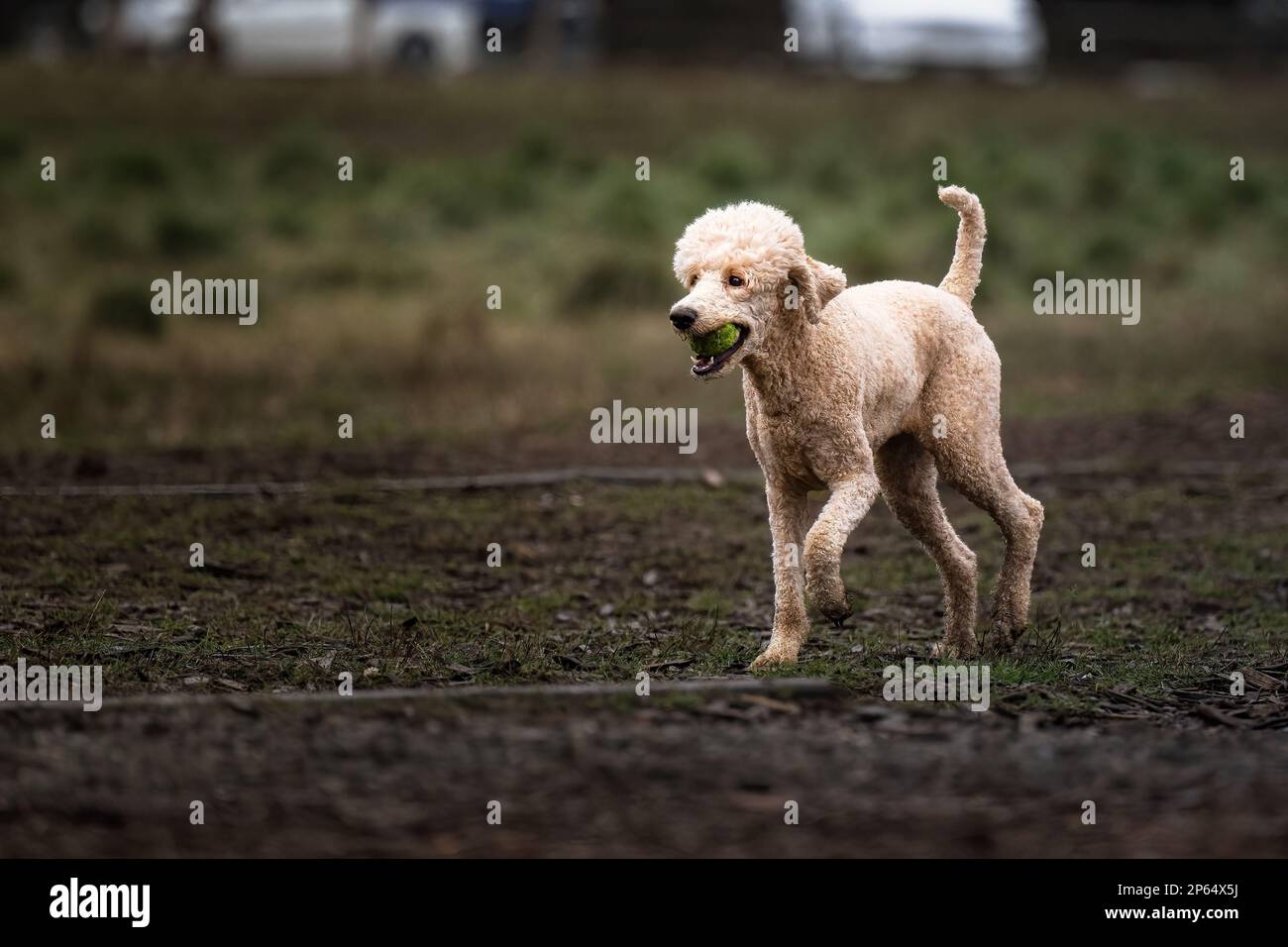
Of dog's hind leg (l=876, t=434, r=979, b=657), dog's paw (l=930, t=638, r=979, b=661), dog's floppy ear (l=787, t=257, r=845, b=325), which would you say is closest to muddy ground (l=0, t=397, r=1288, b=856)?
dog's paw (l=930, t=638, r=979, b=661)

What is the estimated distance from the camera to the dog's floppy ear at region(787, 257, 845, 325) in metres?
6.91

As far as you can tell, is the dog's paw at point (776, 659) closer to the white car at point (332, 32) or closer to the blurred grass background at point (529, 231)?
the blurred grass background at point (529, 231)

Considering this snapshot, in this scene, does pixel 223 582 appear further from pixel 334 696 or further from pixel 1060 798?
pixel 1060 798

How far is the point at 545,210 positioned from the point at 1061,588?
12.3m

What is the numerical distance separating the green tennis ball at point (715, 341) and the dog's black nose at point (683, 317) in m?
0.09

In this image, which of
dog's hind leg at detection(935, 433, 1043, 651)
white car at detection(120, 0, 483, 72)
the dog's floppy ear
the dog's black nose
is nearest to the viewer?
the dog's black nose

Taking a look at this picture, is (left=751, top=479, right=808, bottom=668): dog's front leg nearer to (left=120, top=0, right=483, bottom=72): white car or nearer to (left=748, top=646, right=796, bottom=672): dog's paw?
(left=748, top=646, right=796, bottom=672): dog's paw

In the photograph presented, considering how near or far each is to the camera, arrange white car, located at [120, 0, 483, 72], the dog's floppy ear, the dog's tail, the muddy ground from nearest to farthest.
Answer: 1. the muddy ground
2. the dog's floppy ear
3. the dog's tail
4. white car, located at [120, 0, 483, 72]

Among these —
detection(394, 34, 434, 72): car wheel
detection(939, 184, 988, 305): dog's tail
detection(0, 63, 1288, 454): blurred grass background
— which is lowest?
detection(939, 184, 988, 305): dog's tail

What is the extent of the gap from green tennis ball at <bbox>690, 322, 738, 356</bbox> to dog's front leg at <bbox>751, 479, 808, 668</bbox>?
783mm

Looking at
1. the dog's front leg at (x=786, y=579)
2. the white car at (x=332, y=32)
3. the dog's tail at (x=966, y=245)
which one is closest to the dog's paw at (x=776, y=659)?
the dog's front leg at (x=786, y=579)

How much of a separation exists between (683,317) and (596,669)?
1.64 meters

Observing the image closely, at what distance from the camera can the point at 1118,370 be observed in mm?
16109

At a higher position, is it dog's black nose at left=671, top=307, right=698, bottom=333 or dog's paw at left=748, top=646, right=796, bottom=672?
dog's black nose at left=671, top=307, right=698, bottom=333
